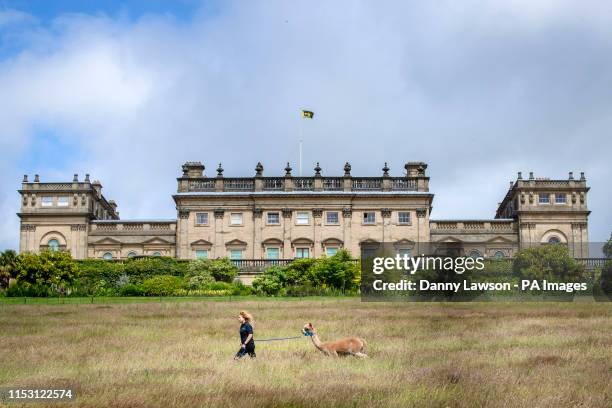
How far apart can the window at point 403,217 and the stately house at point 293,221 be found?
0.08m

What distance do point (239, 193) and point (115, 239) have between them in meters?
11.1

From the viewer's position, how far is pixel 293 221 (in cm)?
6381

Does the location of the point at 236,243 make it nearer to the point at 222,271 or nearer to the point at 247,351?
the point at 222,271

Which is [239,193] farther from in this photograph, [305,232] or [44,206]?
[44,206]

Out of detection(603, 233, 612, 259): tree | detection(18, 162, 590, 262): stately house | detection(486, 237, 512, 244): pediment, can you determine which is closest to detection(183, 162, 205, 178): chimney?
detection(18, 162, 590, 262): stately house

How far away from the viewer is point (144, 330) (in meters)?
22.4

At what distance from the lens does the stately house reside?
6350cm

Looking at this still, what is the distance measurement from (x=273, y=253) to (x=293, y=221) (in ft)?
10.1

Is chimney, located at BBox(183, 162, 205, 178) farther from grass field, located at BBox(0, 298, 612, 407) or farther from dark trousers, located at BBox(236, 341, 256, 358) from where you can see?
dark trousers, located at BBox(236, 341, 256, 358)

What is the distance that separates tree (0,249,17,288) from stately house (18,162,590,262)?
16.1m

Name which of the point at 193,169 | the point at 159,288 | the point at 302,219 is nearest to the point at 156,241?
the point at 193,169

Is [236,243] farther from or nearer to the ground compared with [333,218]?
nearer to the ground

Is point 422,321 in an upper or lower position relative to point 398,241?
lower

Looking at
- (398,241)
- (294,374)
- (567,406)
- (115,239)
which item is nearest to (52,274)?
(115,239)
